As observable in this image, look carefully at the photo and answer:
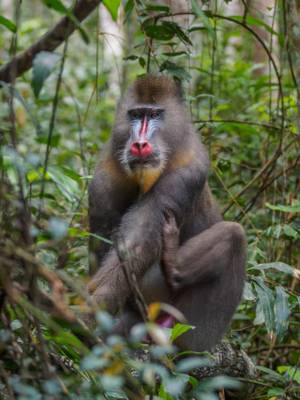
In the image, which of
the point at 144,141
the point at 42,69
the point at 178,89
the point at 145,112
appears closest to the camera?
the point at 42,69

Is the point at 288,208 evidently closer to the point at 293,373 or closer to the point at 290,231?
the point at 290,231

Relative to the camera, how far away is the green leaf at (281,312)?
368 cm

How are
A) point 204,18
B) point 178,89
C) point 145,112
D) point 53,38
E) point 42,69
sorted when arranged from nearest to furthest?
1. point 42,69
2. point 204,18
3. point 53,38
4. point 145,112
5. point 178,89

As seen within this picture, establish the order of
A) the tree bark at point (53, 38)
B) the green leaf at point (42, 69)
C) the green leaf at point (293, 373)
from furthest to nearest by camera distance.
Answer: the tree bark at point (53, 38) → the green leaf at point (293, 373) → the green leaf at point (42, 69)

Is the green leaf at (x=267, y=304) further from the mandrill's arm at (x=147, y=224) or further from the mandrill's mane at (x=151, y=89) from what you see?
the mandrill's mane at (x=151, y=89)

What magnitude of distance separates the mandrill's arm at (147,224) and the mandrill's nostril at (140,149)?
0.25m

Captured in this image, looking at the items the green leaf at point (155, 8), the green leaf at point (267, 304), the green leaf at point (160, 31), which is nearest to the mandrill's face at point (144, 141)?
the green leaf at point (160, 31)

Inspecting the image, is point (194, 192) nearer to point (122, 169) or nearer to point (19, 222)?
point (122, 169)

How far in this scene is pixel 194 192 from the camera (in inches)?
167

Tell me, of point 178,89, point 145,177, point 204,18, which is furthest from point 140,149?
point 204,18

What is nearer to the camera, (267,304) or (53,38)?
(267,304)

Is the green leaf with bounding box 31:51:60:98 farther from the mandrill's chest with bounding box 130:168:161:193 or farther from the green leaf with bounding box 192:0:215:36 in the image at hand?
the mandrill's chest with bounding box 130:168:161:193

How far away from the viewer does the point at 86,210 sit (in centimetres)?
532

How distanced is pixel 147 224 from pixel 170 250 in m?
0.20
